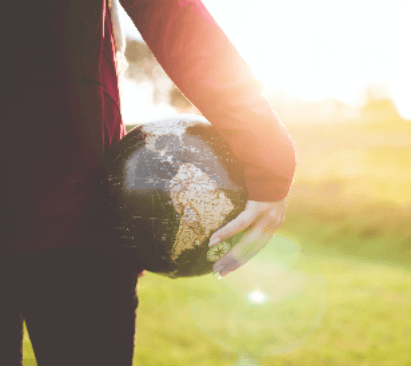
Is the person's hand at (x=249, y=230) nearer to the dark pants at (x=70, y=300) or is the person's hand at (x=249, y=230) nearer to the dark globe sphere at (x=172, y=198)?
the dark globe sphere at (x=172, y=198)

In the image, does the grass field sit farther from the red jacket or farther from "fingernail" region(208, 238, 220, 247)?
the red jacket

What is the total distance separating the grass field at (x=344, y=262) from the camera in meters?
4.43

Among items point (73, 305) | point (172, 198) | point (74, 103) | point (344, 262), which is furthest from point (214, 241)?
point (344, 262)

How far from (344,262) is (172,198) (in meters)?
8.61

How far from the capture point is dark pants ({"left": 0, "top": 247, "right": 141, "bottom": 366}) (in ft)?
4.62

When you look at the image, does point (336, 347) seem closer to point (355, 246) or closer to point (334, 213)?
point (355, 246)

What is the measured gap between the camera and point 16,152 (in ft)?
4.55

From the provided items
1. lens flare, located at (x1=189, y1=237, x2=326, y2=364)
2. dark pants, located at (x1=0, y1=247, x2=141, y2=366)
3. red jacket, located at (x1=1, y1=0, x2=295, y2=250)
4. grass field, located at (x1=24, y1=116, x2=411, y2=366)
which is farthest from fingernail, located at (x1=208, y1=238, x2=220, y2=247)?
lens flare, located at (x1=189, y1=237, x2=326, y2=364)

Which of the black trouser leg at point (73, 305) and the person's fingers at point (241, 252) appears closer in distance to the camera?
the black trouser leg at point (73, 305)

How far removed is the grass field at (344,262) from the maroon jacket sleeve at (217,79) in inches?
135

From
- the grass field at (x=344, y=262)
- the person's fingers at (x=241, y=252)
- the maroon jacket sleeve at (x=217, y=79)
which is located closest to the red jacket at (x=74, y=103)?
the maroon jacket sleeve at (x=217, y=79)

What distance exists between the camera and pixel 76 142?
56.5 inches

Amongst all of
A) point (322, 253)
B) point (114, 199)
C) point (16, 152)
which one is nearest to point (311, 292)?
point (322, 253)

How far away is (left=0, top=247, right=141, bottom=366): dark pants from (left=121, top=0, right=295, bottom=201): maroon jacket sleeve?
72cm
